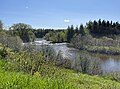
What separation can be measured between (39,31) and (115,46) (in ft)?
246

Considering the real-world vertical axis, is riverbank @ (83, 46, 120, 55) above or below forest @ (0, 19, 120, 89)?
below

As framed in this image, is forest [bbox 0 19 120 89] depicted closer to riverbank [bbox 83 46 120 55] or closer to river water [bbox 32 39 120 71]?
riverbank [bbox 83 46 120 55]

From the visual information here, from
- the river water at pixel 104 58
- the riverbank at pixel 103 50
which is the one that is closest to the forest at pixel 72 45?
the riverbank at pixel 103 50

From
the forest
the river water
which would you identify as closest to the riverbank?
the forest

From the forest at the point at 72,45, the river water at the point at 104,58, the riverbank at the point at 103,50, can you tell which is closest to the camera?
the forest at the point at 72,45

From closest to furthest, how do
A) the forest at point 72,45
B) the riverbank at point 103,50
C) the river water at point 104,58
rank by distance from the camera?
the forest at point 72,45 < the river water at point 104,58 < the riverbank at point 103,50

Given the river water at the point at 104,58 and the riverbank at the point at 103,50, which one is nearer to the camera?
the river water at the point at 104,58

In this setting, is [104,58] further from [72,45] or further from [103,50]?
[72,45]

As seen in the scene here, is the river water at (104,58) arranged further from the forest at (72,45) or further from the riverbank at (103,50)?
the riverbank at (103,50)

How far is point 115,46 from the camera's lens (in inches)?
3954

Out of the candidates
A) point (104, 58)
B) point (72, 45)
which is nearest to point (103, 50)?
point (72, 45)

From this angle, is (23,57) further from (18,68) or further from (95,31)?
(95,31)

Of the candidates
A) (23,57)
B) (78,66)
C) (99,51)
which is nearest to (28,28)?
(99,51)

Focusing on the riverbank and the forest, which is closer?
the forest
